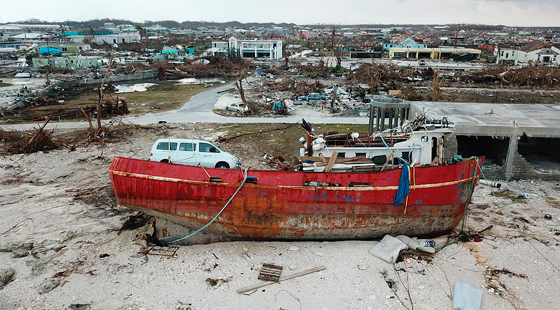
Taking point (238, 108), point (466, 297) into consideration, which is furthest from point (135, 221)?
point (238, 108)

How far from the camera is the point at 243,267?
10.5 m

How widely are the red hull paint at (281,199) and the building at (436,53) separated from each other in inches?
2932

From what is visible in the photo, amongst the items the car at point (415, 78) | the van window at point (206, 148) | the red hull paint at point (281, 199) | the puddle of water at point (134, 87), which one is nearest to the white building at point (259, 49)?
the puddle of water at point (134, 87)

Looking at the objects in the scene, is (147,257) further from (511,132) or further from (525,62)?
(525,62)

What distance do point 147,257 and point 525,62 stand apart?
7574cm

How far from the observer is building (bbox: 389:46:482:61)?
7606 cm

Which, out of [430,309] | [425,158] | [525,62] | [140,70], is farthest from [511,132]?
[525,62]

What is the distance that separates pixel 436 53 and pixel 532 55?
753 inches

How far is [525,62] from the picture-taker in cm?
6456

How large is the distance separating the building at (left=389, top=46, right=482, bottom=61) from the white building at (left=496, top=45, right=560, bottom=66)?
20.0 ft

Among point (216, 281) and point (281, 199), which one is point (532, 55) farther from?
point (216, 281)

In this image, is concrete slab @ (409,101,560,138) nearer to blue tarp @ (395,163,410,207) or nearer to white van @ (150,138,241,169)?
blue tarp @ (395,163,410,207)

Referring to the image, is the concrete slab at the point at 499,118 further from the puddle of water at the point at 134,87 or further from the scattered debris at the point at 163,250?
the puddle of water at the point at 134,87

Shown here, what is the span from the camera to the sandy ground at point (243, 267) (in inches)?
362
